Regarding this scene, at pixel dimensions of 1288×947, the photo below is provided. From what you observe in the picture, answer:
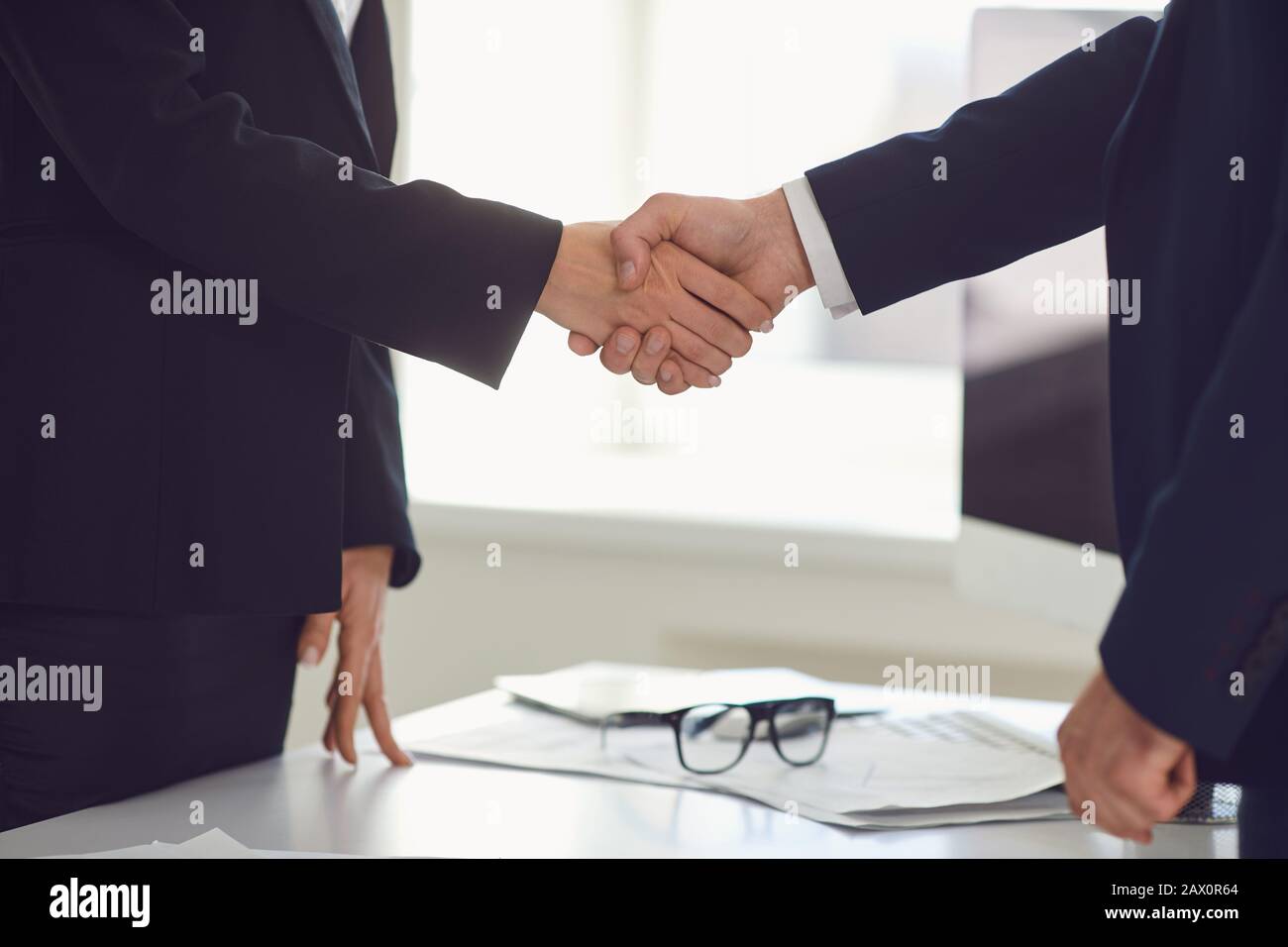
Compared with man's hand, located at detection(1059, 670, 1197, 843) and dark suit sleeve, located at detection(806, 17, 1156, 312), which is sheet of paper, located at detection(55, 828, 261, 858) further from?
dark suit sleeve, located at detection(806, 17, 1156, 312)

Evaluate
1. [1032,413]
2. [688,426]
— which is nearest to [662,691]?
[1032,413]

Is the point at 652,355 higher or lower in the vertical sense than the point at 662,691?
Result: higher

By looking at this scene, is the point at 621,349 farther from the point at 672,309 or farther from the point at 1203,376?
the point at 1203,376

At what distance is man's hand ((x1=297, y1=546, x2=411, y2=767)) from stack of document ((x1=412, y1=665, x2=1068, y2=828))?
59mm

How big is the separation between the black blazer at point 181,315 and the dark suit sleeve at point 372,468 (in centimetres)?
16

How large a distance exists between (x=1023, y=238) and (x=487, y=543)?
1637 millimetres

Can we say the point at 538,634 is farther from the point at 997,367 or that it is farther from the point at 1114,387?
the point at 1114,387

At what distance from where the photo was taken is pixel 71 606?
943 mm

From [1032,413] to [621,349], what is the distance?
0.44m

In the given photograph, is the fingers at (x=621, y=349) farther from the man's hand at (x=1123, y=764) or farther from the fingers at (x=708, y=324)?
the man's hand at (x=1123, y=764)

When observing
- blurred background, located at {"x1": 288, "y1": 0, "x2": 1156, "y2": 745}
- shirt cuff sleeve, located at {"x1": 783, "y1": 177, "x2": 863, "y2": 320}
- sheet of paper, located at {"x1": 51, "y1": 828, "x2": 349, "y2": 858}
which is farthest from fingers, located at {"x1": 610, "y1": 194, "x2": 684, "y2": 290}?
blurred background, located at {"x1": 288, "y1": 0, "x2": 1156, "y2": 745}

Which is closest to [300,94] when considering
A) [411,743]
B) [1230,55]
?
[411,743]

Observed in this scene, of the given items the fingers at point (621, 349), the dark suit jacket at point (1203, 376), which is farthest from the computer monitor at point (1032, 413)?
the dark suit jacket at point (1203, 376)

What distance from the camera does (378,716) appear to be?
1153 mm
